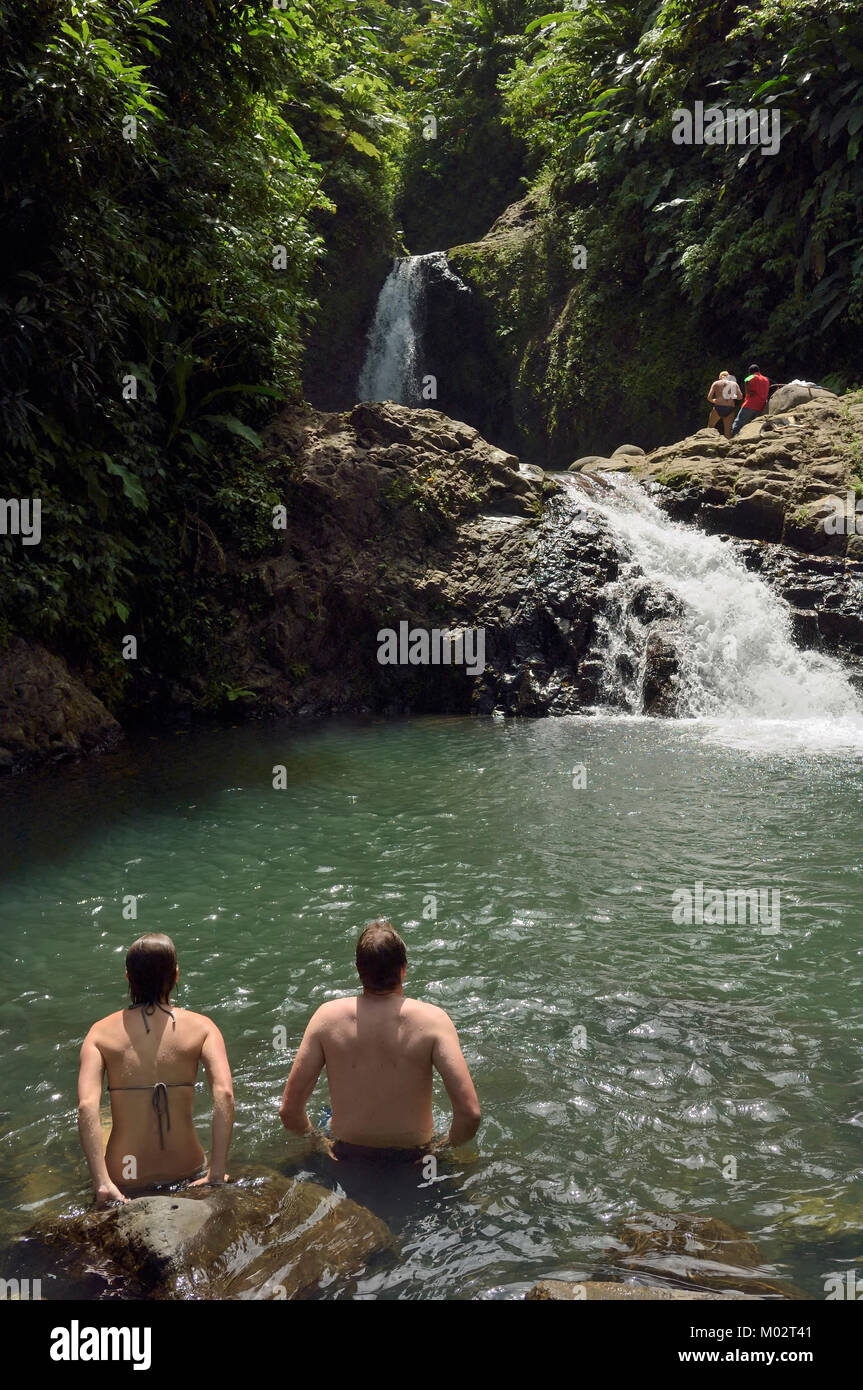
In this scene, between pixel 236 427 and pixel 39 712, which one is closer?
pixel 39 712

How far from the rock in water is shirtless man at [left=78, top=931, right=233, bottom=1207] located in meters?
0.26

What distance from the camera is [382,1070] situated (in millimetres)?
4223

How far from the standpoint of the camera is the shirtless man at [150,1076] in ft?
13.4

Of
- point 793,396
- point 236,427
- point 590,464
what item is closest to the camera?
point 236,427

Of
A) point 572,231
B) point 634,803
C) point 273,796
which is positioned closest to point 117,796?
point 273,796

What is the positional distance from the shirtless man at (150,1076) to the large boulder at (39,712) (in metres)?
8.93

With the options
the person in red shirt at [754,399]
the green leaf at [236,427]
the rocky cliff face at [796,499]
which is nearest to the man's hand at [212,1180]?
the rocky cliff face at [796,499]

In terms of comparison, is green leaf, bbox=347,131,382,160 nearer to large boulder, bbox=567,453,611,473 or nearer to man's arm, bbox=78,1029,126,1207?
large boulder, bbox=567,453,611,473

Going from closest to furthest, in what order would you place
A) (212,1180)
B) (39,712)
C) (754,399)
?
(212,1180) < (39,712) < (754,399)

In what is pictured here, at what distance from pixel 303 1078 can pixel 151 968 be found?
77 cm

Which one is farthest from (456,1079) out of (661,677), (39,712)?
(661,677)

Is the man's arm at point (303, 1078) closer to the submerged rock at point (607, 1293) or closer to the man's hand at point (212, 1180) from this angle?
the man's hand at point (212, 1180)

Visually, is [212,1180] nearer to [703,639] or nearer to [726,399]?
[703,639]

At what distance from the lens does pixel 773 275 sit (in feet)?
71.8
